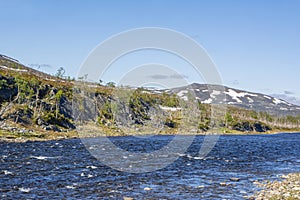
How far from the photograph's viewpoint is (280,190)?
3184 centimetres

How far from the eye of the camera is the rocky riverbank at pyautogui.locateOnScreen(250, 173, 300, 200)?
2898cm

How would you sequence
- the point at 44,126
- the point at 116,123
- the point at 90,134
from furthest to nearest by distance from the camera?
the point at 116,123 < the point at 90,134 < the point at 44,126

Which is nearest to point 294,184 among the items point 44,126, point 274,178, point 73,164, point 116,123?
point 274,178

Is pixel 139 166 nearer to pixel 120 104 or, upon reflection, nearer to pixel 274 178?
pixel 274 178

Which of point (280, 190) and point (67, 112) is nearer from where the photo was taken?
point (280, 190)

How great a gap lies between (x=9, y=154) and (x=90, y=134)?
59.1 m

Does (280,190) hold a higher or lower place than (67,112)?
lower

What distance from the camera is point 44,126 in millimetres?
104625

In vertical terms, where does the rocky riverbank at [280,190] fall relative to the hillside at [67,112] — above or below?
below

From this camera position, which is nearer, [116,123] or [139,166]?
[139,166]

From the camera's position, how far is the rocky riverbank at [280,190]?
28981 millimetres

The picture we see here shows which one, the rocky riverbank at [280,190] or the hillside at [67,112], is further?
the hillside at [67,112]

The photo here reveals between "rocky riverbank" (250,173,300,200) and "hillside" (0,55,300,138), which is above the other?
"hillside" (0,55,300,138)

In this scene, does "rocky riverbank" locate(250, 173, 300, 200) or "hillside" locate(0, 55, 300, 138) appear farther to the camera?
"hillside" locate(0, 55, 300, 138)
